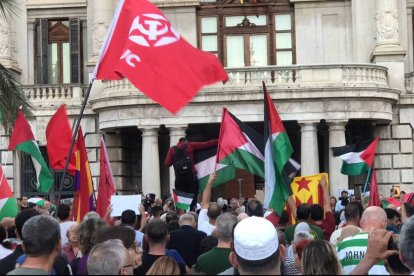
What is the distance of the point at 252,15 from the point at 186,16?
8.06 ft

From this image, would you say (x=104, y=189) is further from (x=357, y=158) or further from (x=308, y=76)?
(x=308, y=76)

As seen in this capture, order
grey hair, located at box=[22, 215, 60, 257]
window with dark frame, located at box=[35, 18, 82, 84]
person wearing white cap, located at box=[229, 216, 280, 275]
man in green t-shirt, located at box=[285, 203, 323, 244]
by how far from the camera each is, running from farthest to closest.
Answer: window with dark frame, located at box=[35, 18, 82, 84]
man in green t-shirt, located at box=[285, 203, 323, 244]
grey hair, located at box=[22, 215, 60, 257]
person wearing white cap, located at box=[229, 216, 280, 275]

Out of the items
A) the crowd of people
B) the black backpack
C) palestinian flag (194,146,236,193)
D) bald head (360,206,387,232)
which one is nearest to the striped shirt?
the crowd of people

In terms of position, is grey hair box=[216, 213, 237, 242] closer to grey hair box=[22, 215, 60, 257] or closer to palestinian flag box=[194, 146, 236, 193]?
grey hair box=[22, 215, 60, 257]

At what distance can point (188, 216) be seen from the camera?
36.8 ft

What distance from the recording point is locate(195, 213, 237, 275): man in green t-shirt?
8680 mm

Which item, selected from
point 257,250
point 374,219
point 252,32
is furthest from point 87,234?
point 252,32

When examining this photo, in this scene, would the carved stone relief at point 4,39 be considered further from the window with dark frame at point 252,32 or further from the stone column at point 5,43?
the window with dark frame at point 252,32

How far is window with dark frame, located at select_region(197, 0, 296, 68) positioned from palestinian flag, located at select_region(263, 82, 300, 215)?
2037 centimetres

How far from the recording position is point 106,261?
246 inches

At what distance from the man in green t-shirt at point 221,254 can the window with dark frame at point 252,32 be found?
83.5 feet

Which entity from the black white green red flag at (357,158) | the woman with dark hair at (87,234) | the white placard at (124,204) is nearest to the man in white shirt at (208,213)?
the white placard at (124,204)

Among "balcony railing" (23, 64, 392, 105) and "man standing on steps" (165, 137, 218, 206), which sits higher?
"balcony railing" (23, 64, 392, 105)

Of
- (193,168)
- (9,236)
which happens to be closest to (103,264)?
(9,236)
